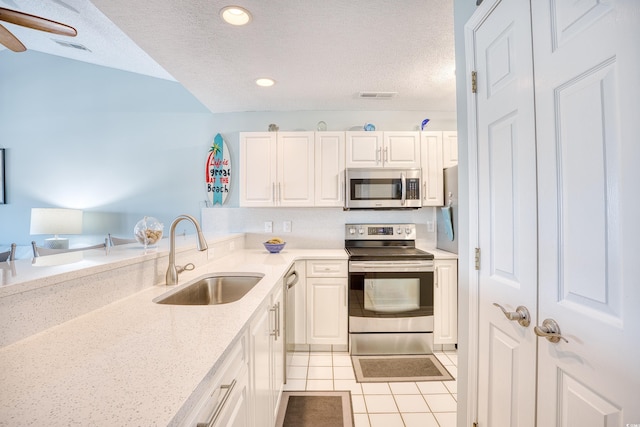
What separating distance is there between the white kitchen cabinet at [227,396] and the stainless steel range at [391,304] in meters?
1.60

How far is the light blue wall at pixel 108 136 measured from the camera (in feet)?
10.6

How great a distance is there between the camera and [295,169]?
111 inches

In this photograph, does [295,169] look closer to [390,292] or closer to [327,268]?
[327,268]

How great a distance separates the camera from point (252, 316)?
1076 millimetres

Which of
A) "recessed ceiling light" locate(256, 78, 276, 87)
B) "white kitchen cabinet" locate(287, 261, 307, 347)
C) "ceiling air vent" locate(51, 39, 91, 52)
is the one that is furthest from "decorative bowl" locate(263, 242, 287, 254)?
"ceiling air vent" locate(51, 39, 91, 52)

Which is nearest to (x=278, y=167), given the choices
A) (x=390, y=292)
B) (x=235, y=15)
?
(x=235, y=15)

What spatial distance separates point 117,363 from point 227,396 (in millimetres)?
311

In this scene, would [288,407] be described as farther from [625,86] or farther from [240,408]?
[625,86]

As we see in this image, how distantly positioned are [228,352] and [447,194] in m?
2.55

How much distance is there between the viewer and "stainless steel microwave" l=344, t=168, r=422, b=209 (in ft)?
8.96

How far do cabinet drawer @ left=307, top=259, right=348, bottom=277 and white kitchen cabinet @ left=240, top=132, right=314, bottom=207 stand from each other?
63cm

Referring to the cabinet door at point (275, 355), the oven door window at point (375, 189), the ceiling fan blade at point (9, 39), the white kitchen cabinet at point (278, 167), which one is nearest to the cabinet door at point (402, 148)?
the oven door window at point (375, 189)

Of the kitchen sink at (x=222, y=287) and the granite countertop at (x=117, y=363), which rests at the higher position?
the granite countertop at (x=117, y=363)

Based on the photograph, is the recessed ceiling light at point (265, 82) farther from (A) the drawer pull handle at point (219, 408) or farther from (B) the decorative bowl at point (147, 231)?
(A) the drawer pull handle at point (219, 408)
